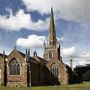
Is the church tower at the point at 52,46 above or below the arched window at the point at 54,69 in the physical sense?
above

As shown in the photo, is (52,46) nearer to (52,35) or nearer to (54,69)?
(52,35)

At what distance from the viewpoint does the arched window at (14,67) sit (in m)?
75.3

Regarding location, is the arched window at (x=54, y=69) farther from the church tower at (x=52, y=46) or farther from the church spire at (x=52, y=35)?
the church spire at (x=52, y=35)

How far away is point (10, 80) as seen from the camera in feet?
246

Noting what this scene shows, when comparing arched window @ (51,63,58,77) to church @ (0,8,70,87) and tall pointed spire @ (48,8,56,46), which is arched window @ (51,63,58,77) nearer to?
church @ (0,8,70,87)

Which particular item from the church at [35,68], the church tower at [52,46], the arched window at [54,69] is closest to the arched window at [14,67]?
the church at [35,68]

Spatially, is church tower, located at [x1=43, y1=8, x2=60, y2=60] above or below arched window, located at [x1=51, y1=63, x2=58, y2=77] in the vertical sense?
above

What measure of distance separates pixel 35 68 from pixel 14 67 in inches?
436

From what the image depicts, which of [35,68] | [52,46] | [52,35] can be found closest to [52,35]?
[52,35]

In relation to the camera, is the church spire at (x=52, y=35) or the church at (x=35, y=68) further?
the church spire at (x=52, y=35)

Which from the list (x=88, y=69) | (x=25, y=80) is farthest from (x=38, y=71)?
(x=88, y=69)

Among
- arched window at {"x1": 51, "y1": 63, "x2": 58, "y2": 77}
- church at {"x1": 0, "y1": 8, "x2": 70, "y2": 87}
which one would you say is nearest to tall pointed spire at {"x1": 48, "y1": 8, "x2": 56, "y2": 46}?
church at {"x1": 0, "y1": 8, "x2": 70, "y2": 87}

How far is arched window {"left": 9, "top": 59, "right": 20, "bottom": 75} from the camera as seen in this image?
247 feet

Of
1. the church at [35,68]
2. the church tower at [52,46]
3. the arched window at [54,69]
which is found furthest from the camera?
the church tower at [52,46]
